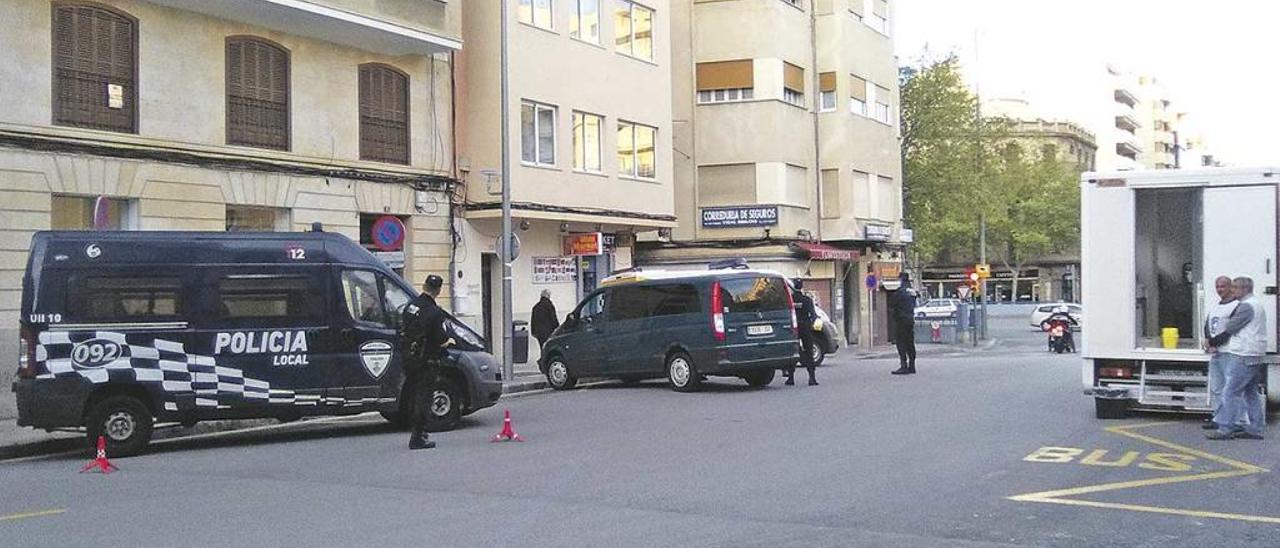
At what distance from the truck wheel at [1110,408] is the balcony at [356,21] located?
528 inches

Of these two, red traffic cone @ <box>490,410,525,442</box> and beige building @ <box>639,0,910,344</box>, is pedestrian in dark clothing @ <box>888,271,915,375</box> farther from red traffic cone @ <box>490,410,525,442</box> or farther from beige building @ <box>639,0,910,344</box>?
beige building @ <box>639,0,910,344</box>

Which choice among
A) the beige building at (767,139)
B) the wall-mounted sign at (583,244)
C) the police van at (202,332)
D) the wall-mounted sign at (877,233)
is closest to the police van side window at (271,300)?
the police van at (202,332)

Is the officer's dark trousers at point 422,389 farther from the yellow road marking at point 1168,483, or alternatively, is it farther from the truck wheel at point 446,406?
the yellow road marking at point 1168,483

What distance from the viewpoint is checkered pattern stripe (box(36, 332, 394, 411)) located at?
40.3 ft

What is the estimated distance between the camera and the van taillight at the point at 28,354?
40.0 ft

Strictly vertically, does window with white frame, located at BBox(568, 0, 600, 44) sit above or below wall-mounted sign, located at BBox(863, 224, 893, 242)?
above

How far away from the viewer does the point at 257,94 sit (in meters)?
20.8

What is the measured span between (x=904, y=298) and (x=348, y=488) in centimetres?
1411

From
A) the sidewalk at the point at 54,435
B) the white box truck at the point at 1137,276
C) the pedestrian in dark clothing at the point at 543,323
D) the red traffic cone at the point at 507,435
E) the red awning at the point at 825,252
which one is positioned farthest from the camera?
the red awning at the point at 825,252

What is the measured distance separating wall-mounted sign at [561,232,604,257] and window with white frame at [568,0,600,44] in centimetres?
428

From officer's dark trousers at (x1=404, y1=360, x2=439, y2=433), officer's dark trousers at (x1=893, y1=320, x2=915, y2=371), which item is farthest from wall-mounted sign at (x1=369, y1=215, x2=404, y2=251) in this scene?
officer's dark trousers at (x1=404, y1=360, x2=439, y2=433)

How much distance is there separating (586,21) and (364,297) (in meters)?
15.1

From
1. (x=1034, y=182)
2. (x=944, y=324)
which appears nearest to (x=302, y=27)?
(x=944, y=324)

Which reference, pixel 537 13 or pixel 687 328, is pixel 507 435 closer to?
pixel 687 328
